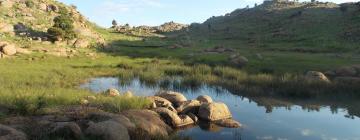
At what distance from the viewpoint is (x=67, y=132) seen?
1761cm

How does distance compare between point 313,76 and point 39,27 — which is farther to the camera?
point 39,27

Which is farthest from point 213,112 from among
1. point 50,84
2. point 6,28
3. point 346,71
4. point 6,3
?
point 6,3

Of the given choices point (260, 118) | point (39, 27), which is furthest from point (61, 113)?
point (39, 27)

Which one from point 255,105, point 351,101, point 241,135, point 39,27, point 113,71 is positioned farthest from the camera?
point 39,27

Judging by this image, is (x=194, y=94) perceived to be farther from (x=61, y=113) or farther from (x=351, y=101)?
(x=61, y=113)

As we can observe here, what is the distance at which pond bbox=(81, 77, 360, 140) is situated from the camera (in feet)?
83.4

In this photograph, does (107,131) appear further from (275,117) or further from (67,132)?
(275,117)

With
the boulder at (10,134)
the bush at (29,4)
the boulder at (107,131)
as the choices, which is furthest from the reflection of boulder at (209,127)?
the bush at (29,4)

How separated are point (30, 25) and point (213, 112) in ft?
183

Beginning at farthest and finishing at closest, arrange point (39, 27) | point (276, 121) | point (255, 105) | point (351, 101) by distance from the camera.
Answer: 1. point (39, 27)
2. point (351, 101)
3. point (255, 105)
4. point (276, 121)

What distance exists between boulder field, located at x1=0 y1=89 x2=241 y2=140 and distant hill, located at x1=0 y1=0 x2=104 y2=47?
40.4 metres

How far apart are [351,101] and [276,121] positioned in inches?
427

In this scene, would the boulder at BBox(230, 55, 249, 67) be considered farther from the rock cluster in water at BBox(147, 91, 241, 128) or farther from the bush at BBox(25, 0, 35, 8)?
the bush at BBox(25, 0, 35, 8)

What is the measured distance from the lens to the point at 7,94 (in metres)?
25.2
